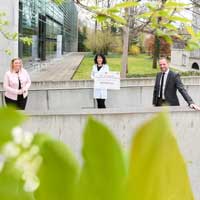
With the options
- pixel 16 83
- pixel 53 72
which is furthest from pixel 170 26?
pixel 53 72

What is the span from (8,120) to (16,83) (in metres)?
8.46

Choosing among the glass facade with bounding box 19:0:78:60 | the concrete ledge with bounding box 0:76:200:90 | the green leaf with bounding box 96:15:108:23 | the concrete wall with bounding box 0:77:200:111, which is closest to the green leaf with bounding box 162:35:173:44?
the green leaf with bounding box 96:15:108:23

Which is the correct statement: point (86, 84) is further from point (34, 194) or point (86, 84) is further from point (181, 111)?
point (34, 194)

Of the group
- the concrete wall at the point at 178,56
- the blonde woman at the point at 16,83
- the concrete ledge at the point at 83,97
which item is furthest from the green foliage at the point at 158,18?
the concrete ledge at the point at 83,97

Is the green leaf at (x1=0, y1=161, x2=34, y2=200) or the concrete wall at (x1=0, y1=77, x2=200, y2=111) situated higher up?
the green leaf at (x1=0, y1=161, x2=34, y2=200)

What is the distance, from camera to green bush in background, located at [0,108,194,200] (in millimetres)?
414

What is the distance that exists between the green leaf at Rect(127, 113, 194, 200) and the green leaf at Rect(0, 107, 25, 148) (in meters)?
0.13

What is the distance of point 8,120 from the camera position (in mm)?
481

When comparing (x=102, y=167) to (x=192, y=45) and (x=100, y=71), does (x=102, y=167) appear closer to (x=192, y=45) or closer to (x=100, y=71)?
(x=192, y=45)

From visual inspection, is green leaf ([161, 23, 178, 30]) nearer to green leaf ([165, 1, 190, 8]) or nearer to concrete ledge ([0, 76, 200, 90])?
green leaf ([165, 1, 190, 8])

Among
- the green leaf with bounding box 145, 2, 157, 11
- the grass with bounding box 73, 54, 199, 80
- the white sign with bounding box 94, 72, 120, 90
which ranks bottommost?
the grass with bounding box 73, 54, 199, 80

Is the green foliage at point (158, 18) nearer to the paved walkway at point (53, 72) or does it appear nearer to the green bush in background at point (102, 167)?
the green bush in background at point (102, 167)

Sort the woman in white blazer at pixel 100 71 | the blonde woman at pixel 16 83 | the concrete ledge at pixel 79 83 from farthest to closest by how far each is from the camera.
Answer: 1. the concrete ledge at pixel 79 83
2. the woman in white blazer at pixel 100 71
3. the blonde woman at pixel 16 83

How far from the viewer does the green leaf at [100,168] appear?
0.42 m
